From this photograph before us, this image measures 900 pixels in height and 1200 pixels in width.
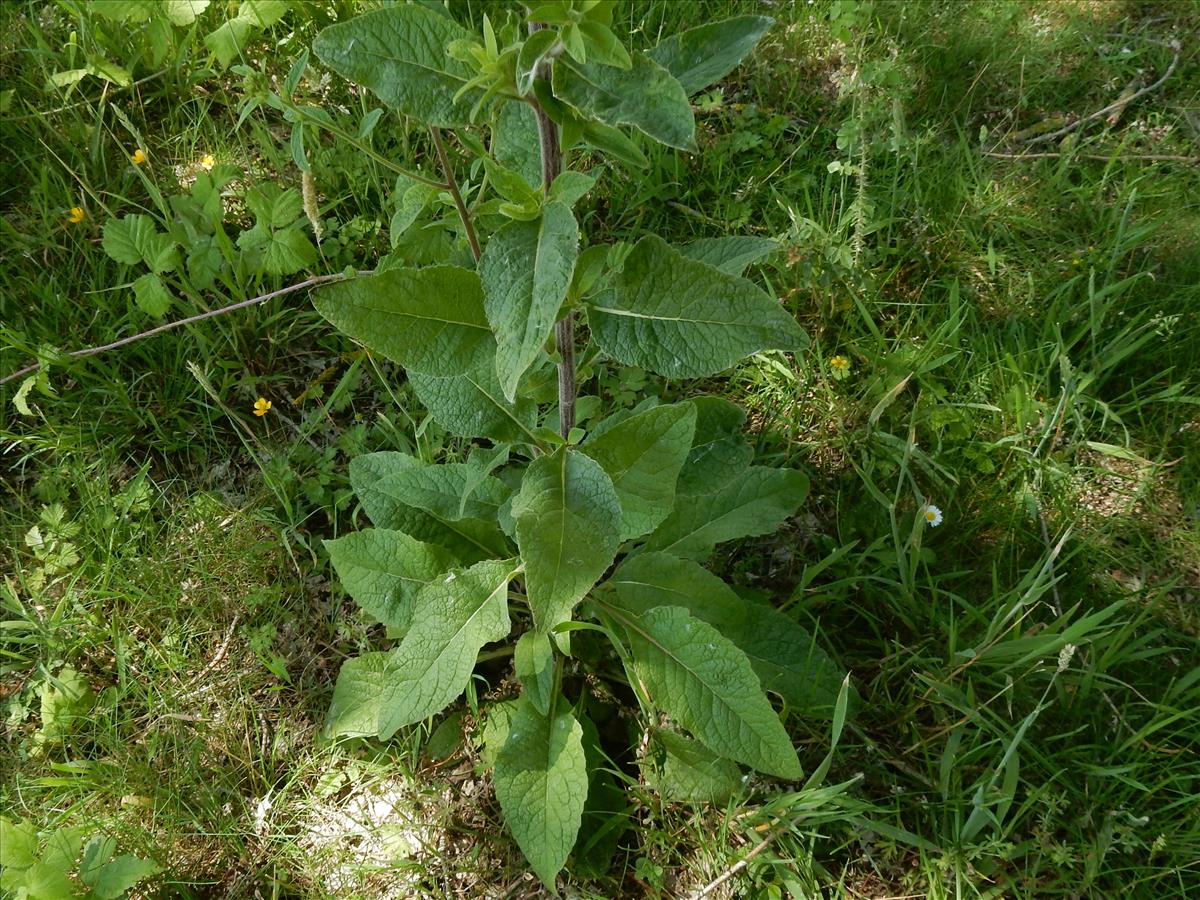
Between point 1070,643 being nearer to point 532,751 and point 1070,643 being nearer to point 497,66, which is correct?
point 532,751

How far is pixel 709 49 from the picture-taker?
137cm

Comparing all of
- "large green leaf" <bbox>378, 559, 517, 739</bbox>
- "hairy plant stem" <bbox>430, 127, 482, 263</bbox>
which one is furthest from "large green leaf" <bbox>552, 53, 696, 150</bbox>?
"large green leaf" <bbox>378, 559, 517, 739</bbox>

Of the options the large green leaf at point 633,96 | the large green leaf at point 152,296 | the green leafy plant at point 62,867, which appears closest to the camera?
the large green leaf at point 633,96

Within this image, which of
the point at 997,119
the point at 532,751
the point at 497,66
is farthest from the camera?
the point at 997,119

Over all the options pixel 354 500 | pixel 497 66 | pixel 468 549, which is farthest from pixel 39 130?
pixel 497 66

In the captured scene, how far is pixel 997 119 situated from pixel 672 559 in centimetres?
227

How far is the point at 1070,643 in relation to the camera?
205 centimetres

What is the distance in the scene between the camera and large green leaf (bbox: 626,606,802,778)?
5.61 feet

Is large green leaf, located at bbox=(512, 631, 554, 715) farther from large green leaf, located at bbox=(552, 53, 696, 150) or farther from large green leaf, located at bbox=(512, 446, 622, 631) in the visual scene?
large green leaf, located at bbox=(552, 53, 696, 150)

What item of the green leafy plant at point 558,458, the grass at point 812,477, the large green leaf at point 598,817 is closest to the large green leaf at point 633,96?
the green leafy plant at point 558,458

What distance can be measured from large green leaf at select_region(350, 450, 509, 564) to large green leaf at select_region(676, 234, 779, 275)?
2.63 ft

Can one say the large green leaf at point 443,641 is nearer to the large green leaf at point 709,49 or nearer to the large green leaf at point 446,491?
the large green leaf at point 446,491

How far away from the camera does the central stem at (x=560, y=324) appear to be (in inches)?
52.8

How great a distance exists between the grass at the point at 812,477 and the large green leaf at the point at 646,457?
688 millimetres
